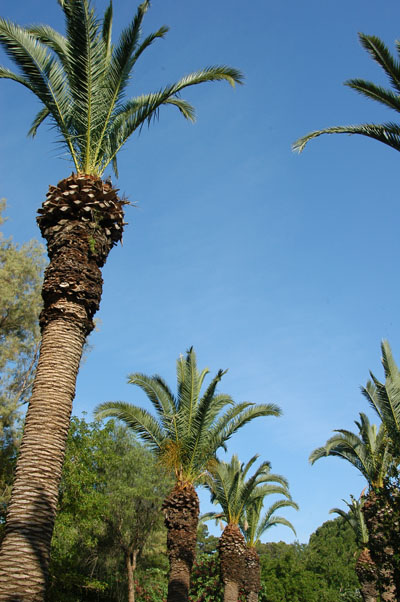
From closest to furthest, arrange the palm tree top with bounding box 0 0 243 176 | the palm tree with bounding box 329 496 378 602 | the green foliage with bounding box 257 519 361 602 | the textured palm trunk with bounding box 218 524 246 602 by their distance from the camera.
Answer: the palm tree top with bounding box 0 0 243 176, the textured palm trunk with bounding box 218 524 246 602, the palm tree with bounding box 329 496 378 602, the green foliage with bounding box 257 519 361 602

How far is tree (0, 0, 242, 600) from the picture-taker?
21.3 feet

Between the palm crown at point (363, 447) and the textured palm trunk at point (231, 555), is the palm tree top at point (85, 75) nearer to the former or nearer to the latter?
the palm crown at point (363, 447)

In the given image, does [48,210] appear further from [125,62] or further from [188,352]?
[188,352]

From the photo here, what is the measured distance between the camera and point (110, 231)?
940cm

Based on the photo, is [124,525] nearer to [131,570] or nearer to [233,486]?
[131,570]

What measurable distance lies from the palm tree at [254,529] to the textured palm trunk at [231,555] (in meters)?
3.82

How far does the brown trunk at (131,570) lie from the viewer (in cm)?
2853

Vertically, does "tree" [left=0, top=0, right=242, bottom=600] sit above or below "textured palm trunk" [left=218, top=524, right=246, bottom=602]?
above

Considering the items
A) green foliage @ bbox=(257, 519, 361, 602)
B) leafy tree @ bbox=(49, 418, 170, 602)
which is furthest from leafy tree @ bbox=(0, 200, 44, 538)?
green foliage @ bbox=(257, 519, 361, 602)

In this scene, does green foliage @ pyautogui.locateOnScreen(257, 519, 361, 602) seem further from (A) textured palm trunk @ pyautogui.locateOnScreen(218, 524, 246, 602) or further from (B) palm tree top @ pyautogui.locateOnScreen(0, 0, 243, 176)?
(B) palm tree top @ pyautogui.locateOnScreen(0, 0, 243, 176)

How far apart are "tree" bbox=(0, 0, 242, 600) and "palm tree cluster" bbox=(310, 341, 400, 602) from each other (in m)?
9.07

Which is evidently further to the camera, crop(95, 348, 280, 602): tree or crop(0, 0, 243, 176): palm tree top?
Result: crop(95, 348, 280, 602): tree

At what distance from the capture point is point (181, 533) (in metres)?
17.0

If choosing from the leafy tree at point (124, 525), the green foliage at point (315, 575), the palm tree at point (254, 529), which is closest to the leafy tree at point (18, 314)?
the leafy tree at point (124, 525)
